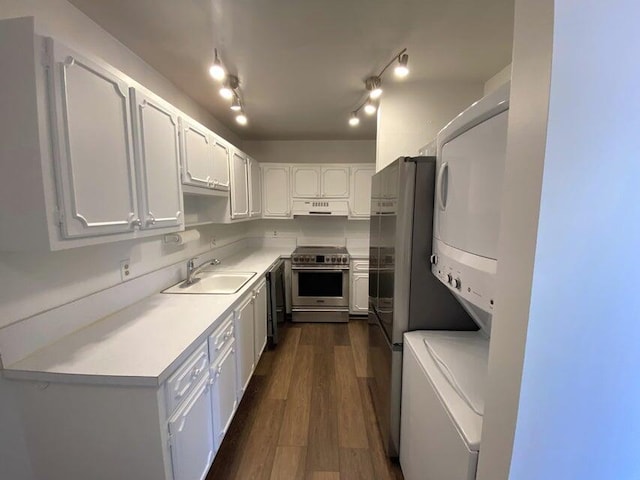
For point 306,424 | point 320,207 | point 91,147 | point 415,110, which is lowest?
point 306,424

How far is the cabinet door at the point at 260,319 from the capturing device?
7.85 ft

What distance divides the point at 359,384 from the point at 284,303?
1373 millimetres

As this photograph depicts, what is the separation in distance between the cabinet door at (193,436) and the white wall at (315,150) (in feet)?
11.0

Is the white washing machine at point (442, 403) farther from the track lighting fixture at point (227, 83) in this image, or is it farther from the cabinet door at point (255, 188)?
the cabinet door at point (255, 188)

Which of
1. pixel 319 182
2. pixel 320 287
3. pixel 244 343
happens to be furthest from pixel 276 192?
pixel 244 343

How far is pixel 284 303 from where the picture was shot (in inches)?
134

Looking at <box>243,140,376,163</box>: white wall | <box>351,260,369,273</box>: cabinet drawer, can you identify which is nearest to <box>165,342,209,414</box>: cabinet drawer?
<box>351,260,369,273</box>: cabinet drawer

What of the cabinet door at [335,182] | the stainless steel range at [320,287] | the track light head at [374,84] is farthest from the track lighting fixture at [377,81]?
the stainless steel range at [320,287]

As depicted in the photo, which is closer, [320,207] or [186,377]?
[186,377]

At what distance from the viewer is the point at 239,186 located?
295 centimetres

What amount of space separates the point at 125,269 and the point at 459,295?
5.90ft

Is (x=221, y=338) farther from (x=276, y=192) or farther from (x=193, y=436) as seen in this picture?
(x=276, y=192)

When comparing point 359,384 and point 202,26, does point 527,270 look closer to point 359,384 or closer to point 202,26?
point 202,26

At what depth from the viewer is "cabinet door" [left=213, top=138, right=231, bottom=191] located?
7.61 feet
